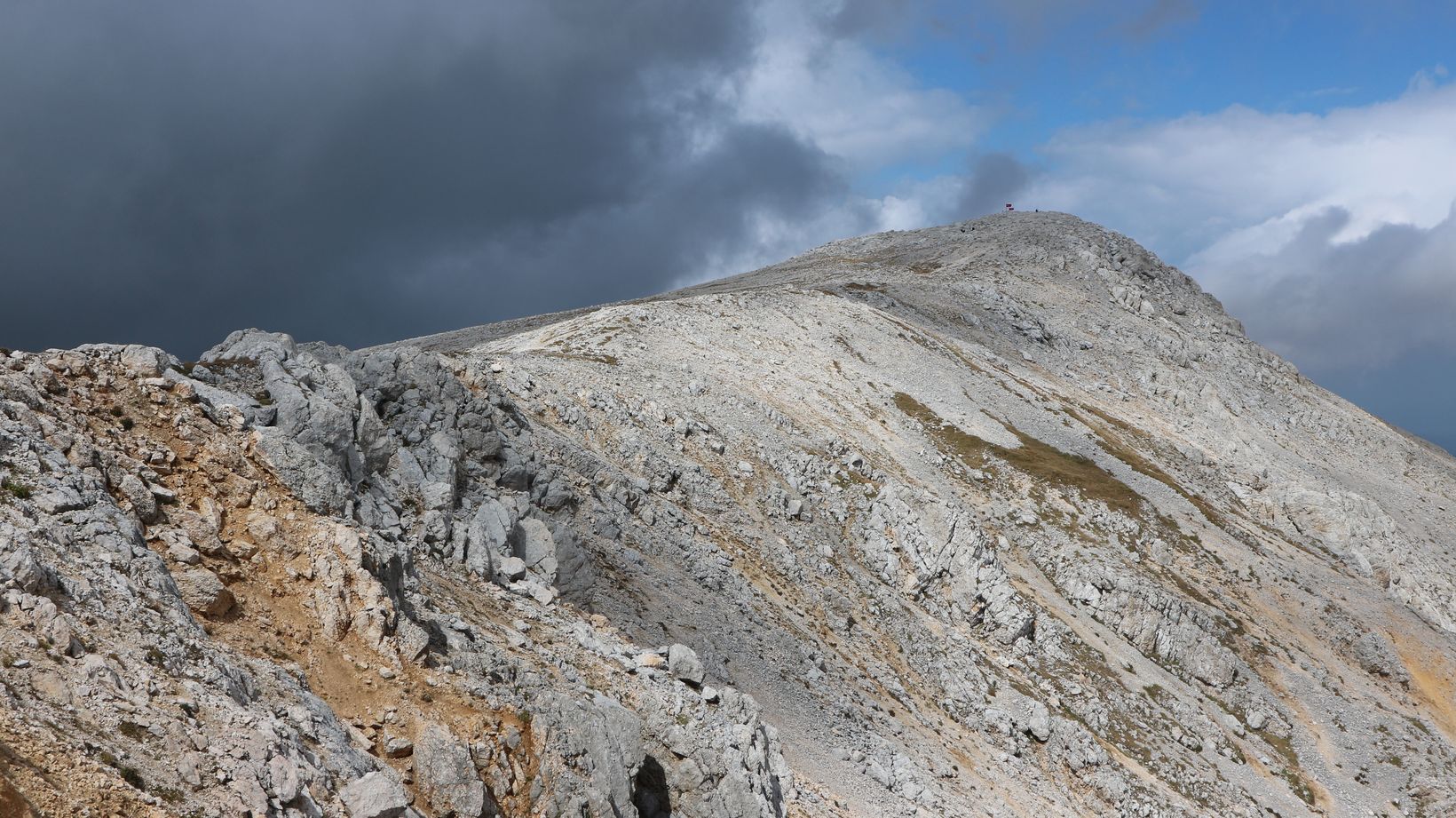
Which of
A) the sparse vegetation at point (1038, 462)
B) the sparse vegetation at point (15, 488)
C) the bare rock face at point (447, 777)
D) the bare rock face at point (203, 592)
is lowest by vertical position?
the bare rock face at point (447, 777)

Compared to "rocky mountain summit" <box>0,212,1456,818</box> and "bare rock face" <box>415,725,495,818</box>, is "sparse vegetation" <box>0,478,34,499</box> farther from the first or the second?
"bare rock face" <box>415,725,495,818</box>

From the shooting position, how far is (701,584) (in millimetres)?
37375

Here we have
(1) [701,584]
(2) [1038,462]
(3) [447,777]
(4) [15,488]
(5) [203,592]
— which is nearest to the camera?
(4) [15,488]

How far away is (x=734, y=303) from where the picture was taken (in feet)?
257

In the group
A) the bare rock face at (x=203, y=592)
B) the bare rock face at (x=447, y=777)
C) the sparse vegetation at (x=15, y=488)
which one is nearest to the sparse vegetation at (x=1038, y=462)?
the bare rock face at (x=447, y=777)

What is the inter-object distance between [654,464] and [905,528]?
589 inches

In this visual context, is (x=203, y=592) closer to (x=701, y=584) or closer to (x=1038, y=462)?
(x=701, y=584)

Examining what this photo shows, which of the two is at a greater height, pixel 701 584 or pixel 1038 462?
pixel 1038 462

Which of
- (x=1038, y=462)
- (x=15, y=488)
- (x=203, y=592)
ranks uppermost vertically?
(x=1038, y=462)

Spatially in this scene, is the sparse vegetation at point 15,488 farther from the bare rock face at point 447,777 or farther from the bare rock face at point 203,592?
the bare rock face at point 447,777

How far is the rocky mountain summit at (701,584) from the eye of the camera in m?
15.8

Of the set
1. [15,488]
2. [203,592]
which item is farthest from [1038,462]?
[15,488]

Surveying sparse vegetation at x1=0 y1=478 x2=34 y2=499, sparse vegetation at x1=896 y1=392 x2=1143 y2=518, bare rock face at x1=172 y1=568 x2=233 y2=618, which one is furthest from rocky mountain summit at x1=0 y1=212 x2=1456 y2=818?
sparse vegetation at x1=896 y1=392 x2=1143 y2=518

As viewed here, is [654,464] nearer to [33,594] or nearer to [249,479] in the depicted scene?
[249,479]
